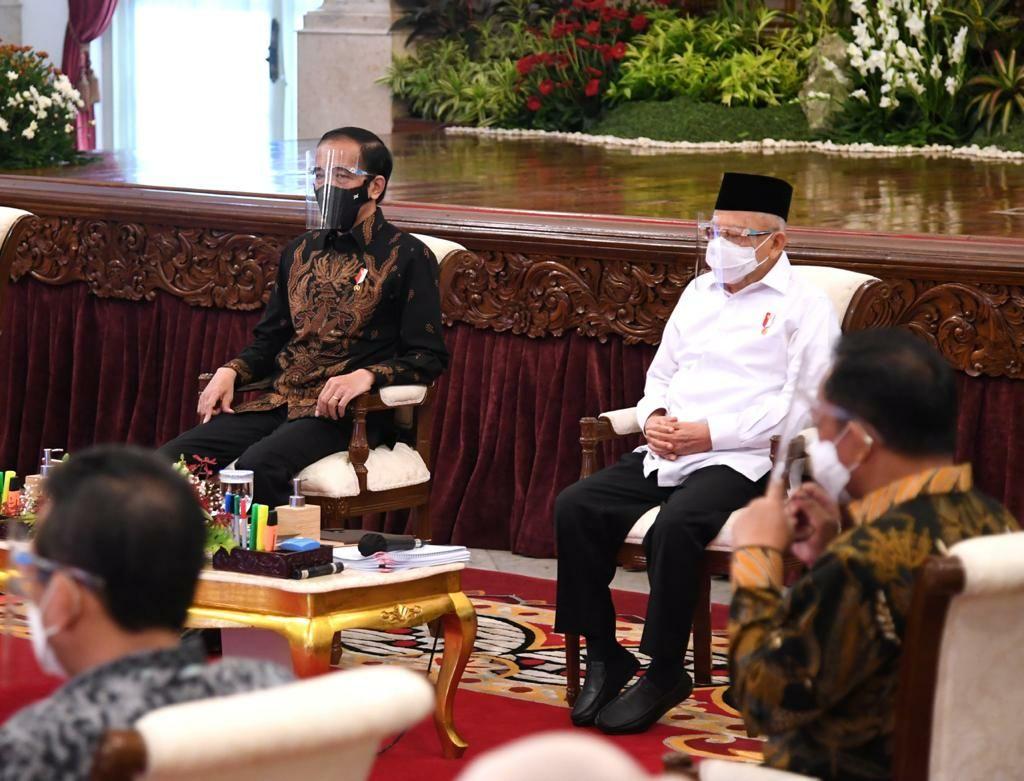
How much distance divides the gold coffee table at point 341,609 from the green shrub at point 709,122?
6.09 metres

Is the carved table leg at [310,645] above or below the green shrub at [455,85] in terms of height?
below

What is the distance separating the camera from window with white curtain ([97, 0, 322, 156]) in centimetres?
1395

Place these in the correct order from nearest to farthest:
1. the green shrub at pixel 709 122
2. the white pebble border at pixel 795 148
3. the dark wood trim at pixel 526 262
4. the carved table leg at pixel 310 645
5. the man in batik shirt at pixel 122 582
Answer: the man in batik shirt at pixel 122 582 → the carved table leg at pixel 310 645 → the dark wood trim at pixel 526 262 → the white pebble border at pixel 795 148 → the green shrub at pixel 709 122

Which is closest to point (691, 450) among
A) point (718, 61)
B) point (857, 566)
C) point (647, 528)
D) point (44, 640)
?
point (647, 528)

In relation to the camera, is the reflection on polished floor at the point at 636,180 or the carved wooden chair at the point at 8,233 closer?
the carved wooden chair at the point at 8,233

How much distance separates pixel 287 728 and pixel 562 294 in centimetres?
364

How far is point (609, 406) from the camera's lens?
5.21 m

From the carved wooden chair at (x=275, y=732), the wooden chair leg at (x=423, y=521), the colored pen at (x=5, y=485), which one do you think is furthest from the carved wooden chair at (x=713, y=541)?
the carved wooden chair at (x=275, y=732)

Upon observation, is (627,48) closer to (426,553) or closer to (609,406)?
(609,406)

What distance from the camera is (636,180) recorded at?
707cm

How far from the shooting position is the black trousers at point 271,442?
171 inches

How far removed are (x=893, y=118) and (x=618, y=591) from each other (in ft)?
16.5

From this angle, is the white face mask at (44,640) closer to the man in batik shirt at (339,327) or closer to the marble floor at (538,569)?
the man in batik shirt at (339,327)

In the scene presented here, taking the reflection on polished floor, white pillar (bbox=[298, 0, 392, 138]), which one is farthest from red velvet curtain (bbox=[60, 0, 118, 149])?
the reflection on polished floor
